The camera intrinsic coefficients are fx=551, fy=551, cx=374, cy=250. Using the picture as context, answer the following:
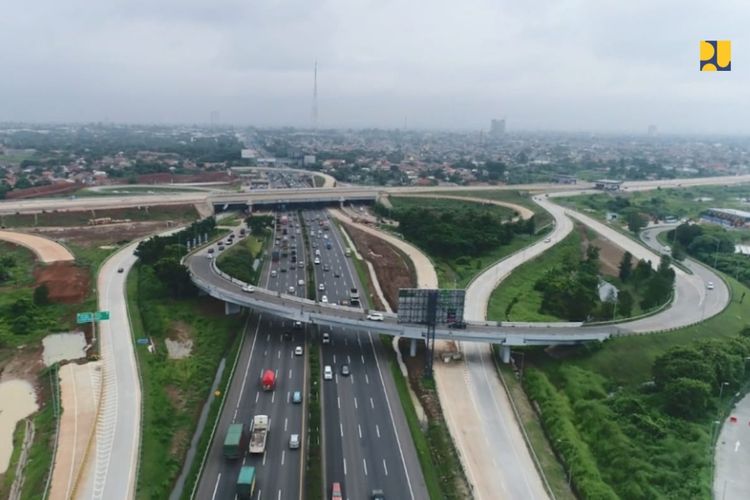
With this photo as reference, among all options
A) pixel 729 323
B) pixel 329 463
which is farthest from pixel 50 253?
pixel 729 323

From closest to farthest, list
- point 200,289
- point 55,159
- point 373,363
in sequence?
point 373,363 < point 200,289 < point 55,159

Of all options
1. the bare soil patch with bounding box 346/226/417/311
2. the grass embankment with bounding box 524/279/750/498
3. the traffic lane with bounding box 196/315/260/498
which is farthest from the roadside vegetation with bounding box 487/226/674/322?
the traffic lane with bounding box 196/315/260/498

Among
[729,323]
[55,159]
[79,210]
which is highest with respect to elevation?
[55,159]

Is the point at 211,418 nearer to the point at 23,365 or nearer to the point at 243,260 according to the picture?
the point at 23,365

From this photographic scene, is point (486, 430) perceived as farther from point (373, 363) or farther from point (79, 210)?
point (79, 210)

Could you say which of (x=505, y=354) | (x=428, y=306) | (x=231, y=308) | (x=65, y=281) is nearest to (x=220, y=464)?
(x=428, y=306)

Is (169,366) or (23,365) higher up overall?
(169,366)

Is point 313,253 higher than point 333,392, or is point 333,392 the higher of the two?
point 313,253
